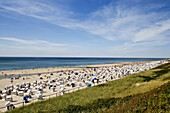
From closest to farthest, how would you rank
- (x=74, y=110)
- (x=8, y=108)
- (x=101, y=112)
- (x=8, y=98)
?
(x=101, y=112) → (x=74, y=110) → (x=8, y=108) → (x=8, y=98)

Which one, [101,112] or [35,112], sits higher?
[101,112]

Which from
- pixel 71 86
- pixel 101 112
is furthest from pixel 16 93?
pixel 101 112

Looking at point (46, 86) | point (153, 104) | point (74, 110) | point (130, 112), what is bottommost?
point (46, 86)

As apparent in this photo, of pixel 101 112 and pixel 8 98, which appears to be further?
pixel 8 98

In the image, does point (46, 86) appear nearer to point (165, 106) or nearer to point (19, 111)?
point (19, 111)

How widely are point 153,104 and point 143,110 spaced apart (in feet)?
2.80

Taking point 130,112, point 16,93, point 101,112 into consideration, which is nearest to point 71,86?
point 16,93

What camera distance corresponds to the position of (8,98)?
17.9 m

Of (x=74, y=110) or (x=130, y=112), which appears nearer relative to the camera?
(x=130, y=112)

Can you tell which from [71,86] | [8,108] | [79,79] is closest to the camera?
[8,108]

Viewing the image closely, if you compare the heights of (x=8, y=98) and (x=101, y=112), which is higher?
(x=101, y=112)

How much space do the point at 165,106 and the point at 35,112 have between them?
1055 cm

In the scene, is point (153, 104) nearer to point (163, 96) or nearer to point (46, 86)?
point (163, 96)

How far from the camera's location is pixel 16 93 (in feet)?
71.7
